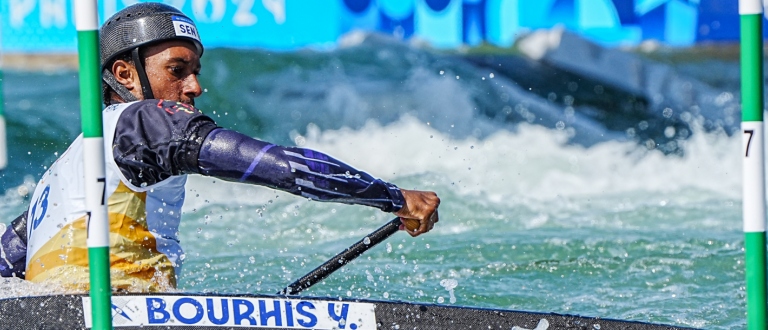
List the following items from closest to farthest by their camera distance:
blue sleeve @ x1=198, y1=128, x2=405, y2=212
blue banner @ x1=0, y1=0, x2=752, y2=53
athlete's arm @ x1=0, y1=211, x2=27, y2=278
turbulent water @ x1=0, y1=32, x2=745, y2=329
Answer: blue sleeve @ x1=198, y1=128, x2=405, y2=212, athlete's arm @ x1=0, y1=211, x2=27, y2=278, turbulent water @ x1=0, y1=32, x2=745, y2=329, blue banner @ x1=0, y1=0, x2=752, y2=53

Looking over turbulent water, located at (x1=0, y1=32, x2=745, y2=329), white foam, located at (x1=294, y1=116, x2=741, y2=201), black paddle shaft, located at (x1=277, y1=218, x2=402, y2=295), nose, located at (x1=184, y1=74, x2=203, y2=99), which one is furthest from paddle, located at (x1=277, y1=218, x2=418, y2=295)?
white foam, located at (x1=294, y1=116, x2=741, y2=201)

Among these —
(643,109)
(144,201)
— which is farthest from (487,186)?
(144,201)

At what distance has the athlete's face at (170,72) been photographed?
299 centimetres

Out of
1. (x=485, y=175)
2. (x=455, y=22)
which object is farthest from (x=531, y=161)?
(x=455, y=22)

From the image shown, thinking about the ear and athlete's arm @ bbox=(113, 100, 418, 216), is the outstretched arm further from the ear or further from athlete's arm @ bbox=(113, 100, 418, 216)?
the ear

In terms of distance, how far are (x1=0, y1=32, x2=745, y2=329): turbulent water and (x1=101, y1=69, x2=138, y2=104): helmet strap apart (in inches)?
60.1

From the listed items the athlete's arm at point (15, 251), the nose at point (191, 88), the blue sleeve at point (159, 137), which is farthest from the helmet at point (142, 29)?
the athlete's arm at point (15, 251)

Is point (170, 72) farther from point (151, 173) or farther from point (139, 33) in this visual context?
point (151, 173)

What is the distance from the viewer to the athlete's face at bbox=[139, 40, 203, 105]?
2.99m

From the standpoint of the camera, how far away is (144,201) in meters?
2.85

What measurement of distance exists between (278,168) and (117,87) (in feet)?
2.36

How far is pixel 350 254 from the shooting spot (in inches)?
124

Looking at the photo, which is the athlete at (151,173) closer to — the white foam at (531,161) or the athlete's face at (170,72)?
the athlete's face at (170,72)

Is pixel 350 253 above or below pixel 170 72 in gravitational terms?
below
